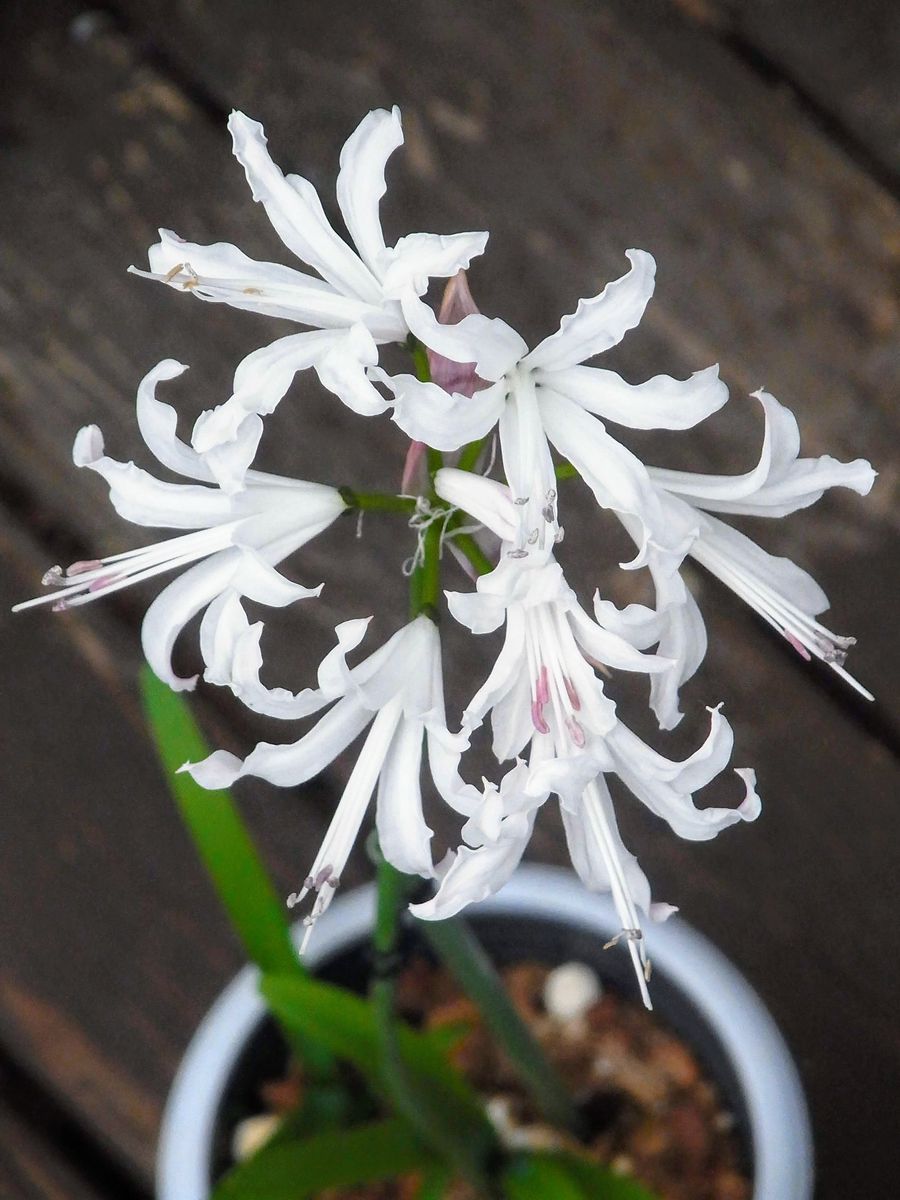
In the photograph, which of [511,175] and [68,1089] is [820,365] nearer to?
[511,175]

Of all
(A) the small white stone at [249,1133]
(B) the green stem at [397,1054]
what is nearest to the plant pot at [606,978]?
(A) the small white stone at [249,1133]

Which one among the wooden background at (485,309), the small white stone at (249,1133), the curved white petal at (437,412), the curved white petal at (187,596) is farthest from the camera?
the wooden background at (485,309)

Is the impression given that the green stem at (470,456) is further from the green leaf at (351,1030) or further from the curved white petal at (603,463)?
the green leaf at (351,1030)

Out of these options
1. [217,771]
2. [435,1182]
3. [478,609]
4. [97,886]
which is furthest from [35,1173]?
[478,609]

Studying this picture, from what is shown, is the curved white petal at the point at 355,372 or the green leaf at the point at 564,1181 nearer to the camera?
the curved white petal at the point at 355,372

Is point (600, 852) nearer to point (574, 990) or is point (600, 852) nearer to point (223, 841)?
point (223, 841)

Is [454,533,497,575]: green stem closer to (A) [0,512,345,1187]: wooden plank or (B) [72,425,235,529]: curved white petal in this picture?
(B) [72,425,235,529]: curved white petal
